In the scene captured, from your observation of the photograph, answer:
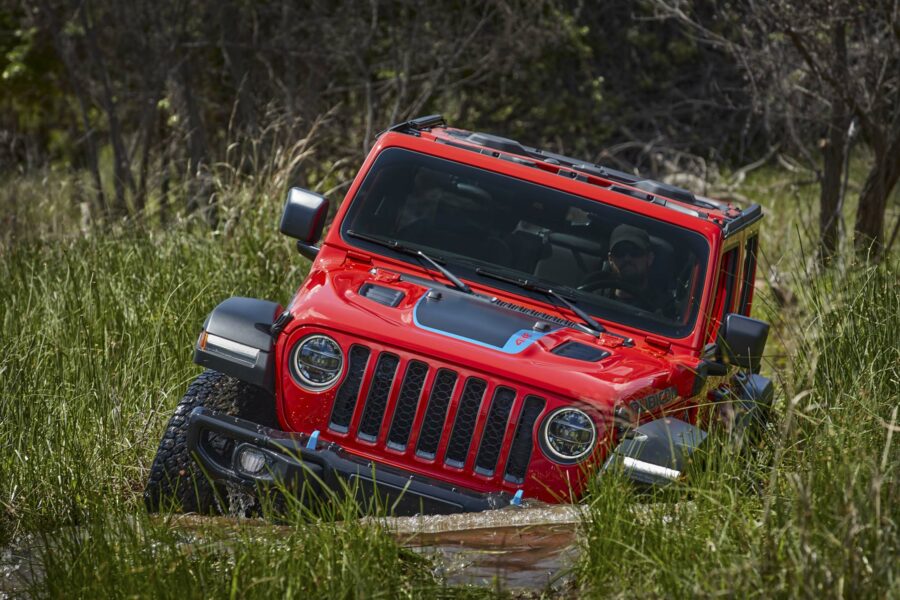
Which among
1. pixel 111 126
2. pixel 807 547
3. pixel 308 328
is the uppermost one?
pixel 111 126

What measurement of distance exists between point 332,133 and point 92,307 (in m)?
6.76

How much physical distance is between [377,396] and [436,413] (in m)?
0.23

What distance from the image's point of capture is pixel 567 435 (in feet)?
14.5

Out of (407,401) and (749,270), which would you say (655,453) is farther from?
(749,270)

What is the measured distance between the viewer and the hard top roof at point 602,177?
5453 millimetres

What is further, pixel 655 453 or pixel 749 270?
pixel 749 270

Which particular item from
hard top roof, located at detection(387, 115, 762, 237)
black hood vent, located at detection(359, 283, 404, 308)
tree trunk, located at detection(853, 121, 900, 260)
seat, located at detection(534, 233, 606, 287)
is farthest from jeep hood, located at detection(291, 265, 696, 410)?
tree trunk, located at detection(853, 121, 900, 260)

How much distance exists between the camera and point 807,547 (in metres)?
3.09

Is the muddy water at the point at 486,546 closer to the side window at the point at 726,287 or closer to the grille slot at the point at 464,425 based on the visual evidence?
the grille slot at the point at 464,425

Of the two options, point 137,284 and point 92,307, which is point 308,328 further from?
point 137,284

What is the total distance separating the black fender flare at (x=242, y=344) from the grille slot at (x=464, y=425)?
2.44 ft

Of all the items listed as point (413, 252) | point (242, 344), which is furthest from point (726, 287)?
point (242, 344)

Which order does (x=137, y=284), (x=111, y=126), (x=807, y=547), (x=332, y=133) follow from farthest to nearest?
(x=332, y=133)
(x=111, y=126)
(x=137, y=284)
(x=807, y=547)

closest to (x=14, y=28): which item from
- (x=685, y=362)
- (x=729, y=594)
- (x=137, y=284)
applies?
(x=137, y=284)
